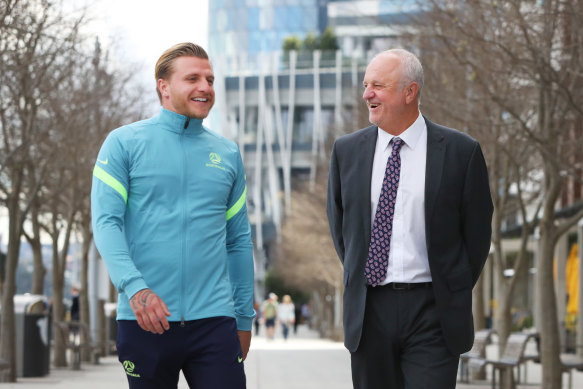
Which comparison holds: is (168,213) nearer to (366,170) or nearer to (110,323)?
(366,170)

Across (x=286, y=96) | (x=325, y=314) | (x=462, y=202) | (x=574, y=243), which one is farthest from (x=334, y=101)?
(x=462, y=202)

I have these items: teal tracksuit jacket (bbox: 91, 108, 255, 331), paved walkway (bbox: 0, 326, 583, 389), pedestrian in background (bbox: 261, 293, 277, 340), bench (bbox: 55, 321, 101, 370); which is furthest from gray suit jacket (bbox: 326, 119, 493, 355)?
pedestrian in background (bbox: 261, 293, 277, 340)

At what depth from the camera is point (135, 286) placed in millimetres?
4379

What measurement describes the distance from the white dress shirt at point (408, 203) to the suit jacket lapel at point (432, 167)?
1.5 inches

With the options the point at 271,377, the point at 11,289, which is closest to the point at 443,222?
the point at 11,289

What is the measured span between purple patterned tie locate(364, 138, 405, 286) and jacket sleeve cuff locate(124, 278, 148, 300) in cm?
125

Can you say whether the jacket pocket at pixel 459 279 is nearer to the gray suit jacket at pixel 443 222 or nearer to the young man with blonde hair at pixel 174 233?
the gray suit jacket at pixel 443 222

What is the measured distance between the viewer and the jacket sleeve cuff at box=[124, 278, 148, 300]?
14.4ft

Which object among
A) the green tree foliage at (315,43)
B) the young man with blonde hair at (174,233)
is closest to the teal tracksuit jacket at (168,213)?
the young man with blonde hair at (174,233)

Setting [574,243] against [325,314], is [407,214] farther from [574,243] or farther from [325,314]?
[325,314]

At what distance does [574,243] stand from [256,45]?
333 ft

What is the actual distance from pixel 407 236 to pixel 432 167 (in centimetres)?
34

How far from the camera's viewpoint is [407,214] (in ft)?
17.5

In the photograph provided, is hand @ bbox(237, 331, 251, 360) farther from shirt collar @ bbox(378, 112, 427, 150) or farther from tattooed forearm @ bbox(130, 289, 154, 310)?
shirt collar @ bbox(378, 112, 427, 150)
